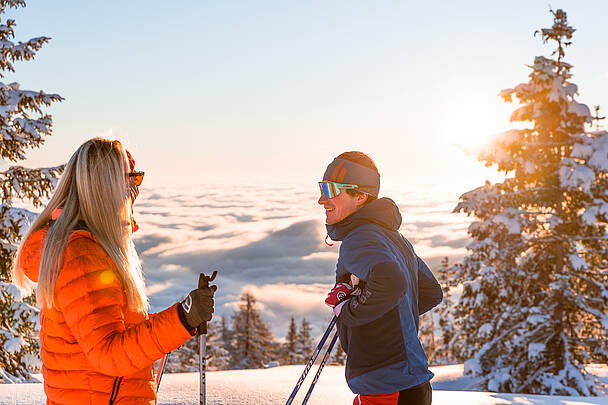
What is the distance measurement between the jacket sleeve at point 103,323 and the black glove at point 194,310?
1.4 inches

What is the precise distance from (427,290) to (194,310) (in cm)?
170

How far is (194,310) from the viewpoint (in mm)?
2594

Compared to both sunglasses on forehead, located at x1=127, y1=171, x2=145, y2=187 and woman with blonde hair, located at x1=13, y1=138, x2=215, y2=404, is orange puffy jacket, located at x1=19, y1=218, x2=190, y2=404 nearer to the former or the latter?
woman with blonde hair, located at x1=13, y1=138, x2=215, y2=404

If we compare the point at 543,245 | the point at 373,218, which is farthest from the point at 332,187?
the point at 543,245

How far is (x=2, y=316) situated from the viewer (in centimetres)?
1280

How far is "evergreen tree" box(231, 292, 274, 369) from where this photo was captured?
48.6 metres

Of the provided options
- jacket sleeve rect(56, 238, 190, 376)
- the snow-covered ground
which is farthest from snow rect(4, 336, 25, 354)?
jacket sleeve rect(56, 238, 190, 376)

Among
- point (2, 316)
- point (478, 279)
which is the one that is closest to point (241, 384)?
point (2, 316)

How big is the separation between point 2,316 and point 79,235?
12.1 m

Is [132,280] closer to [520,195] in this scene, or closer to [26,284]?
[26,284]

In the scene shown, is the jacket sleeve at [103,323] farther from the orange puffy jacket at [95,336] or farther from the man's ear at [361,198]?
the man's ear at [361,198]

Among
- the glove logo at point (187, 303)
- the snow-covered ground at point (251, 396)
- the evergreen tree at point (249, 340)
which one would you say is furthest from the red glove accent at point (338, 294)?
the evergreen tree at point (249, 340)

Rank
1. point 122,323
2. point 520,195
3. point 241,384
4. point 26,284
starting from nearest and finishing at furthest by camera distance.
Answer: point 122,323 < point 26,284 < point 241,384 < point 520,195

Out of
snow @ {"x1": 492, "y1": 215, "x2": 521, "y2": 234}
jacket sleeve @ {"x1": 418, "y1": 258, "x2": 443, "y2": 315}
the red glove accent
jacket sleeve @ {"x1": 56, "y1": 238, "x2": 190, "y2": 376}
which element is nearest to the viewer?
jacket sleeve @ {"x1": 56, "y1": 238, "x2": 190, "y2": 376}
